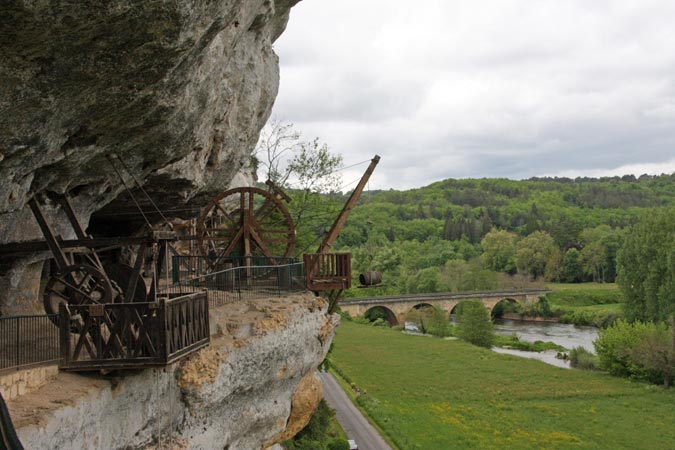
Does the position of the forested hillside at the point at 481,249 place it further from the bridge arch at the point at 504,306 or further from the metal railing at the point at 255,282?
the metal railing at the point at 255,282

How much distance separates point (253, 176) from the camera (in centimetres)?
3709

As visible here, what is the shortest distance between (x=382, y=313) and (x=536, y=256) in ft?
166

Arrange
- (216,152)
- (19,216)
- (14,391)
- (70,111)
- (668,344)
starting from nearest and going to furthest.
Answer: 1. (14,391)
2. (70,111)
3. (19,216)
4. (216,152)
5. (668,344)

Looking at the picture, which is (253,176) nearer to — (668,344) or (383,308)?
(668,344)

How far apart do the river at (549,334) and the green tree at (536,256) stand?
35.0 m

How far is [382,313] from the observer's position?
250 ft

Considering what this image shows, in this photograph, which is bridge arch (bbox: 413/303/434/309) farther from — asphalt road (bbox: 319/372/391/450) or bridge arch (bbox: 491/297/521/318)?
asphalt road (bbox: 319/372/391/450)

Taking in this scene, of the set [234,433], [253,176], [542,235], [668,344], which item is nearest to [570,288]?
[542,235]

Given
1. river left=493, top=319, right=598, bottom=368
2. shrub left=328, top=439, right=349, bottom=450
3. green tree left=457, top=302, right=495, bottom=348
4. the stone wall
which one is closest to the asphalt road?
shrub left=328, top=439, right=349, bottom=450

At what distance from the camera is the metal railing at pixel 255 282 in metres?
16.4

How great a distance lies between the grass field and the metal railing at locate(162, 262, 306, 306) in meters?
13.7

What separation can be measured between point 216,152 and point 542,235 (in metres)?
112

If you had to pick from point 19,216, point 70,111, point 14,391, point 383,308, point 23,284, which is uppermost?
point 70,111

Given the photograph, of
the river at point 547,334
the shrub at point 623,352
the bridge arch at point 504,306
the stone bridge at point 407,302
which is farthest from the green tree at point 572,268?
the shrub at point 623,352
